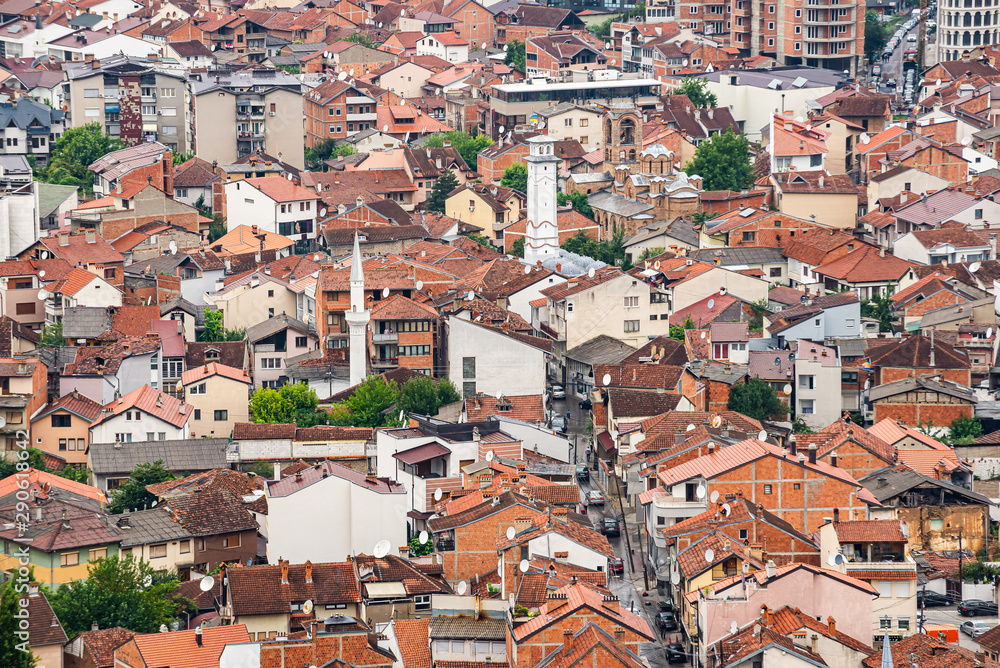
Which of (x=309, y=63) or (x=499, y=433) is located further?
(x=309, y=63)

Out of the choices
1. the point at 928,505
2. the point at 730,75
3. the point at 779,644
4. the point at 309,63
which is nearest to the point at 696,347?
the point at 928,505

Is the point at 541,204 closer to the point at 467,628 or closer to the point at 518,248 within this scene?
the point at 518,248

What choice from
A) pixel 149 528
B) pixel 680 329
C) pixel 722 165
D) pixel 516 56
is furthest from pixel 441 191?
pixel 149 528

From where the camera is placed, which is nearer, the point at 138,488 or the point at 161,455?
the point at 138,488

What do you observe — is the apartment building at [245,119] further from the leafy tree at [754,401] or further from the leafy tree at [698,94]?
the leafy tree at [754,401]

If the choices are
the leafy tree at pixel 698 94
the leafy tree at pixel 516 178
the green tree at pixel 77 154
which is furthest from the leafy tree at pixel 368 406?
the leafy tree at pixel 698 94

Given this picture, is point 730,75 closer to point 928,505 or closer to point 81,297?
point 81,297
